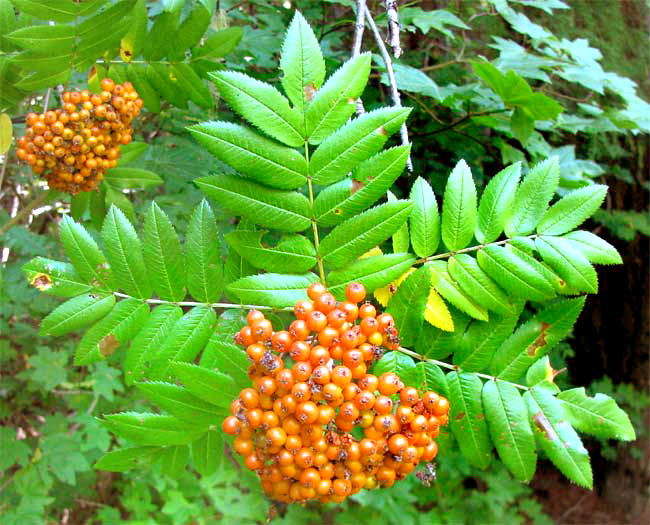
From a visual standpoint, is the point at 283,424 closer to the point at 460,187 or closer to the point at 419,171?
the point at 460,187

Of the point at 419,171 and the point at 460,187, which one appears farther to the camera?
the point at 419,171

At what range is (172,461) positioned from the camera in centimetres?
145

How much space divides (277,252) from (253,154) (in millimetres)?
234

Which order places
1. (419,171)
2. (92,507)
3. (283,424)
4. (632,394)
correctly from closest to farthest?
1. (283,424)
2. (419,171)
3. (92,507)
4. (632,394)

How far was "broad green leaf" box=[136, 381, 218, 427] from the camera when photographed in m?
1.26

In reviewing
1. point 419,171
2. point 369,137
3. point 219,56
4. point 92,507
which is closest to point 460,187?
point 369,137

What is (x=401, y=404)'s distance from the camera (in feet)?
4.03

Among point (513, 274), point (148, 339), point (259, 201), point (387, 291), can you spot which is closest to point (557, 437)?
point (513, 274)

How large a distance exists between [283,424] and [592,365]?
4.85 metres

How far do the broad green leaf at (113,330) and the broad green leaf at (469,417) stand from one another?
0.82 meters

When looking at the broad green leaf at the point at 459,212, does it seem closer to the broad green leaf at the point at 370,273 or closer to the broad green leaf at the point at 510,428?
the broad green leaf at the point at 370,273

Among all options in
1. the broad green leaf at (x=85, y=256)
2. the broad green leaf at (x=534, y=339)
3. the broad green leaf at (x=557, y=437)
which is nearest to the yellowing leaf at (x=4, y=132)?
the broad green leaf at (x=85, y=256)

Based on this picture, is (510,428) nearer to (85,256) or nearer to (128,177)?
(85,256)

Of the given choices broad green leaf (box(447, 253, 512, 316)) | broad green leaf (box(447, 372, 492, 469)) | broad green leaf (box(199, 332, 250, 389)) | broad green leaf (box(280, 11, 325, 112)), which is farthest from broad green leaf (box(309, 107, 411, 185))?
broad green leaf (box(447, 372, 492, 469))
